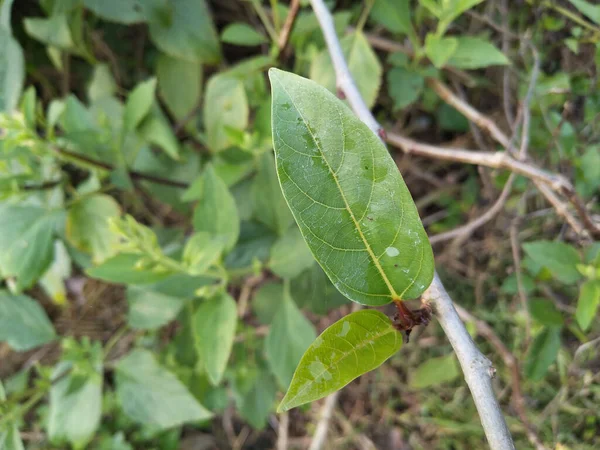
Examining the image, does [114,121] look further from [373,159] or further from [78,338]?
[373,159]

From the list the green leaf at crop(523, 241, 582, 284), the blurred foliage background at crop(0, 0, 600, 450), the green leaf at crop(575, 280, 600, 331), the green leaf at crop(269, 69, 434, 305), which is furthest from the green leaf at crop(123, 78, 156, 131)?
the green leaf at crop(575, 280, 600, 331)

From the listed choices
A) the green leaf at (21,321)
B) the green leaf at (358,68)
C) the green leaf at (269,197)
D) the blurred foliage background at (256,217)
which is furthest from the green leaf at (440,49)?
the green leaf at (21,321)

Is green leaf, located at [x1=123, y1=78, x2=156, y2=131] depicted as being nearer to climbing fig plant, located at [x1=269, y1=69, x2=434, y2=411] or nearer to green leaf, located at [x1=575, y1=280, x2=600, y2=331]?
climbing fig plant, located at [x1=269, y1=69, x2=434, y2=411]

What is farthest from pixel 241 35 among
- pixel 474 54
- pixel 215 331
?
pixel 215 331

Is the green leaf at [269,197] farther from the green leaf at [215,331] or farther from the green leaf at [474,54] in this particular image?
the green leaf at [474,54]

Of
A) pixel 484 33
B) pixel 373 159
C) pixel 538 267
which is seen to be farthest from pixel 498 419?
pixel 484 33

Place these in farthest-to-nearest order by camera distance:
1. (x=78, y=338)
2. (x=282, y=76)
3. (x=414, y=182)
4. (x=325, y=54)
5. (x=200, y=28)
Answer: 1. (x=78, y=338)
2. (x=414, y=182)
3. (x=200, y=28)
4. (x=325, y=54)
5. (x=282, y=76)
